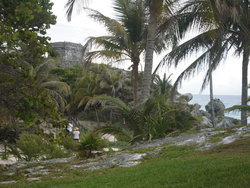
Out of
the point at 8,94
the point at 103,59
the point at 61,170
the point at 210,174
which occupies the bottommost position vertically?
the point at 61,170

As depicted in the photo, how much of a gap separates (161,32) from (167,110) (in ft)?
11.0

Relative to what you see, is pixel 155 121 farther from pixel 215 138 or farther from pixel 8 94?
pixel 8 94

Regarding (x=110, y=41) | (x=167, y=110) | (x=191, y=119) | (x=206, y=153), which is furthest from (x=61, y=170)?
(x=110, y=41)

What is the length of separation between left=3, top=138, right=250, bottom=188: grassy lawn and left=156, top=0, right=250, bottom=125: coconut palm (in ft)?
22.3

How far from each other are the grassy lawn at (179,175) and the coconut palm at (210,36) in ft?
22.3

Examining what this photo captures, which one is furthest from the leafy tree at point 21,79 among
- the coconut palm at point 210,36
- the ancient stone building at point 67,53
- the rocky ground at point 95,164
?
the ancient stone building at point 67,53

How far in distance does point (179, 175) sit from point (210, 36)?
9.21 meters

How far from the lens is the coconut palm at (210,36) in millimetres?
12547

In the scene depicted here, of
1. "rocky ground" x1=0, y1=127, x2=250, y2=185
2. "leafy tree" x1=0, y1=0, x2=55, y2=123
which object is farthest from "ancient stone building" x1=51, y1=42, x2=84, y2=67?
"leafy tree" x1=0, y1=0, x2=55, y2=123

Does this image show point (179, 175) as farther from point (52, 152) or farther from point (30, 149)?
point (30, 149)

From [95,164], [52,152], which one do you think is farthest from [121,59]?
[95,164]

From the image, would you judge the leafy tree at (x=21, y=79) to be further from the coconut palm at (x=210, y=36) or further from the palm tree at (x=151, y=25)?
the coconut palm at (x=210, y=36)

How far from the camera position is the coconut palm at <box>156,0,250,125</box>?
12547 millimetres

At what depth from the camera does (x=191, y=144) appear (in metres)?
8.29
